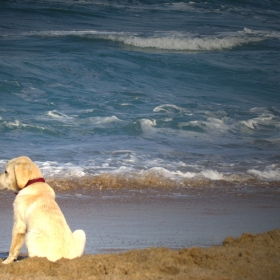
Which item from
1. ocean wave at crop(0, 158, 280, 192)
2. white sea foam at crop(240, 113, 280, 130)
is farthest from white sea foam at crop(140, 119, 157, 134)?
ocean wave at crop(0, 158, 280, 192)

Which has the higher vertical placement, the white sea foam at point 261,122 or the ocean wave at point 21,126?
the ocean wave at point 21,126

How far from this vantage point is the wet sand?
14.5 feet

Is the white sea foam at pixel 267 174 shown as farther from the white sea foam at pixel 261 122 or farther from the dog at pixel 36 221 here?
the dog at pixel 36 221

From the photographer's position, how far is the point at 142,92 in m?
17.1

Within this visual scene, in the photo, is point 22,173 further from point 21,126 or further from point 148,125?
point 148,125

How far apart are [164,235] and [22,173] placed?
2071 mm

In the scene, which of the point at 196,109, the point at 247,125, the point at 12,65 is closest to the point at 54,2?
the point at 12,65

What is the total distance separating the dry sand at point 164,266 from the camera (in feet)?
14.1

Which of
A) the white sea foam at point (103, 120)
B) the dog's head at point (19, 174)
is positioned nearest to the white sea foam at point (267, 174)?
the white sea foam at point (103, 120)

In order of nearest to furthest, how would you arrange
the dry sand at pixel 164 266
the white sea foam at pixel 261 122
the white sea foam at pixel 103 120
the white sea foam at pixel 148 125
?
1. the dry sand at pixel 164 266
2. the white sea foam at pixel 148 125
3. the white sea foam at pixel 103 120
4. the white sea foam at pixel 261 122

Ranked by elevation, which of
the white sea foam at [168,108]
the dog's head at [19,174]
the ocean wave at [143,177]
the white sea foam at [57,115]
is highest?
the dog's head at [19,174]

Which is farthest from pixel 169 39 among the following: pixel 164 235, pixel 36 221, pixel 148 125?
pixel 36 221

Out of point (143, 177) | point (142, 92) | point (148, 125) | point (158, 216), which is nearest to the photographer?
point (158, 216)

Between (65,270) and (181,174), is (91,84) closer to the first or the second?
(181,174)
